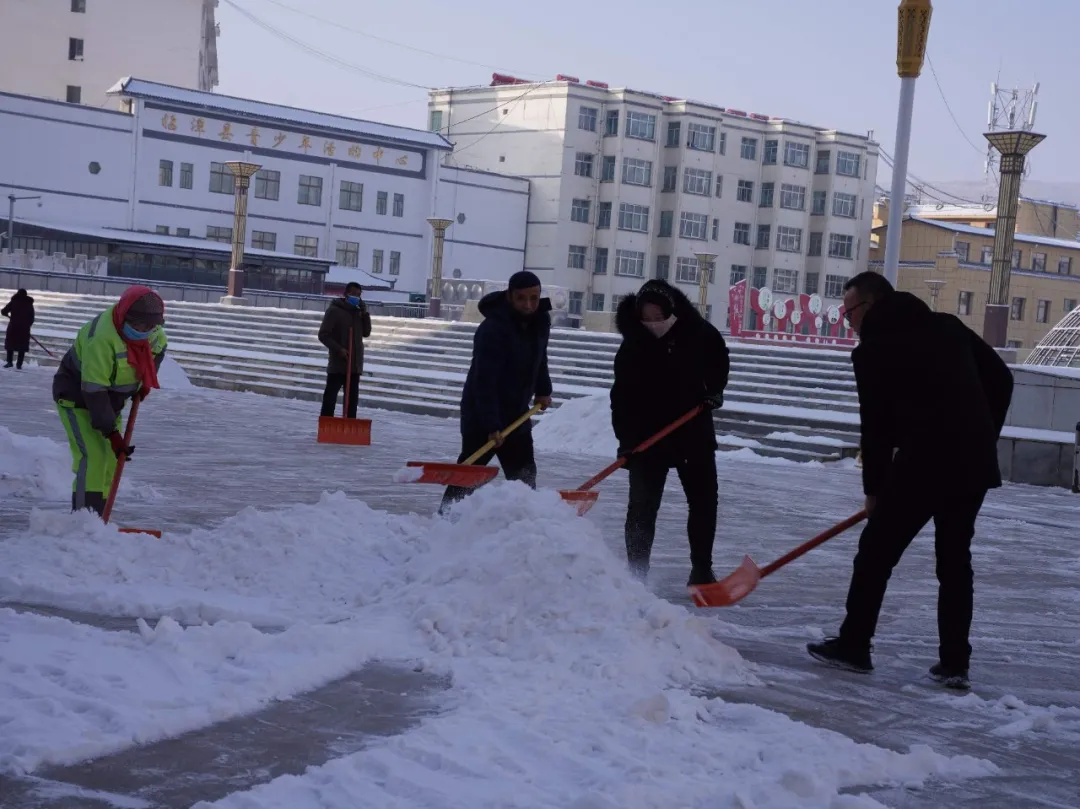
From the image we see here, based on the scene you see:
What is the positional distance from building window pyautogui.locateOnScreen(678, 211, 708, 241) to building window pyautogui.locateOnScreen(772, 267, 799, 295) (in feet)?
16.7

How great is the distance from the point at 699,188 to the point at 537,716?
59.6 metres

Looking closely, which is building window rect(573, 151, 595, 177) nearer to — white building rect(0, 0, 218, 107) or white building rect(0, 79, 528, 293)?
white building rect(0, 79, 528, 293)

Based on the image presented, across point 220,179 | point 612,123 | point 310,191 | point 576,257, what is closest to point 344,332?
point 220,179

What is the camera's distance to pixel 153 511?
25.3 ft

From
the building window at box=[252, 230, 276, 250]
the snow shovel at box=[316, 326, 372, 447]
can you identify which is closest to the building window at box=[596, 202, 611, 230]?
the building window at box=[252, 230, 276, 250]

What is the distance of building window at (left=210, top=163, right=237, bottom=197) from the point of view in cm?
4969

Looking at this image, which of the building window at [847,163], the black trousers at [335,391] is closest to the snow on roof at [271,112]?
the building window at [847,163]

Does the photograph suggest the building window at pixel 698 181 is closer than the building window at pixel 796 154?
Yes

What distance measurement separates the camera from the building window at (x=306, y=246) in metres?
52.2

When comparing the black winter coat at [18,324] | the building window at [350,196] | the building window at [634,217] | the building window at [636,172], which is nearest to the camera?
the black winter coat at [18,324]

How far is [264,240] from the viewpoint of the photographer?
168 ft

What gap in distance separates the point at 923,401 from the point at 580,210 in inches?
2170

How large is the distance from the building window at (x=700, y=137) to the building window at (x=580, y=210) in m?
5.77

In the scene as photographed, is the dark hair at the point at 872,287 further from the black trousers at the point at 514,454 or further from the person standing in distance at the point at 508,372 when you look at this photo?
the black trousers at the point at 514,454
